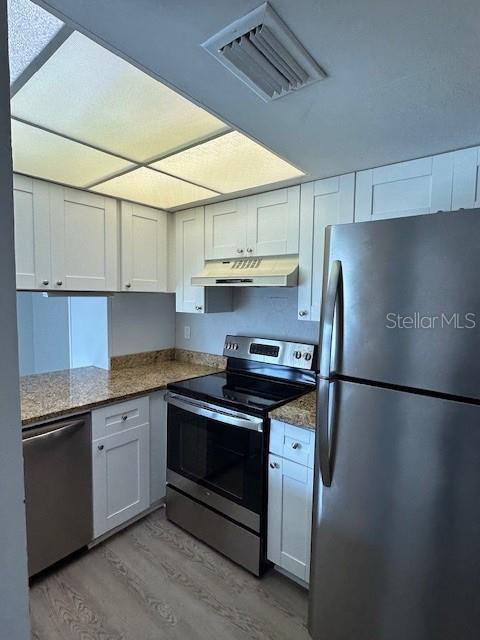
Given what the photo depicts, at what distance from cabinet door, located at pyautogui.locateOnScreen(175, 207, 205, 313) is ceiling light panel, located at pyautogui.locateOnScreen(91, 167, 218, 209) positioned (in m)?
0.15

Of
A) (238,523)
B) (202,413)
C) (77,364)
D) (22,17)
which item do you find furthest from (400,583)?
(77,364)

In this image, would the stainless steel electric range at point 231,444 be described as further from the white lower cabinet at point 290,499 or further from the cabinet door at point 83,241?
the cabinet door at point 83,241

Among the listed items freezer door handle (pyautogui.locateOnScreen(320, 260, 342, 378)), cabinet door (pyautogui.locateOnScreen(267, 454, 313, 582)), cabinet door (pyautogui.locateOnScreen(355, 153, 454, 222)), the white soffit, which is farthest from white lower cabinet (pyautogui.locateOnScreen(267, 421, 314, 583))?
the white soffit

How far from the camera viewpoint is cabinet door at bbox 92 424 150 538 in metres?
2.09

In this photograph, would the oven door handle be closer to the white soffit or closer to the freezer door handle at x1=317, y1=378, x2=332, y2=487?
the freezer door handle at x1=317, y1=378, x2=332, y2=487

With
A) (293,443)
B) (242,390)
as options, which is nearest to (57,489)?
Result: (242,390)

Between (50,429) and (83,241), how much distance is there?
117cm

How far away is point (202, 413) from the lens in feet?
6.97

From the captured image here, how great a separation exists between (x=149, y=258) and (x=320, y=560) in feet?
7.11

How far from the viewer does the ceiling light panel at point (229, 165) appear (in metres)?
1.61

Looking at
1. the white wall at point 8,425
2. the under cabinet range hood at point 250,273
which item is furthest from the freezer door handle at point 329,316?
the white wall at point 8,425

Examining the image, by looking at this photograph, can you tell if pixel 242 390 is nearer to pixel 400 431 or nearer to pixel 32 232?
pixel 400 431

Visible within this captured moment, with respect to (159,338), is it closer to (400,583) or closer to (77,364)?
(77,364)

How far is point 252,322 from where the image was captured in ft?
8.85
